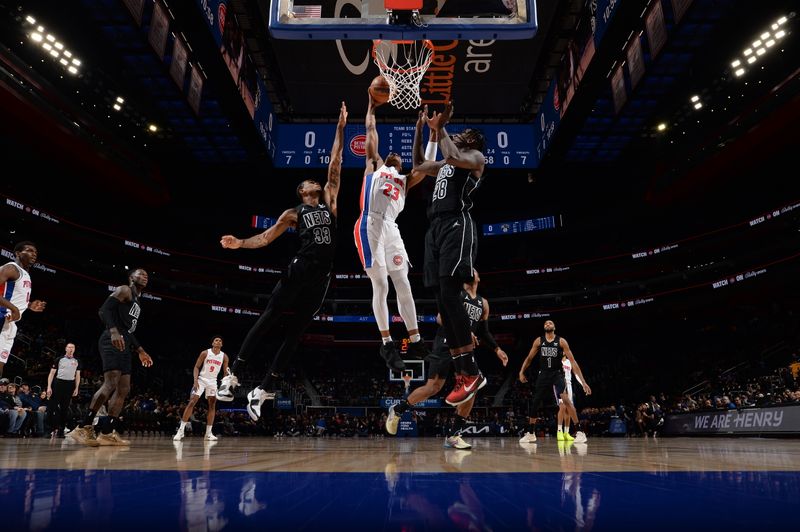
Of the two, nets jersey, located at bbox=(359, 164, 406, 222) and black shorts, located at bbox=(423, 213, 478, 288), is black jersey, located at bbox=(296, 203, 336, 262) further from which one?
black shorts, located at bbox=(423, 213, 478, 288)

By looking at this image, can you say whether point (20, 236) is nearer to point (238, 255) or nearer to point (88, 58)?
point (88, 58)

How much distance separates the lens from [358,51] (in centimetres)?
1438

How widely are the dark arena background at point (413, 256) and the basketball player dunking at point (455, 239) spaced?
28cm

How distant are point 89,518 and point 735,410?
14839mm

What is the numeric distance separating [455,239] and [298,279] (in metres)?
1.46

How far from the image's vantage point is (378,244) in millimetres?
5344

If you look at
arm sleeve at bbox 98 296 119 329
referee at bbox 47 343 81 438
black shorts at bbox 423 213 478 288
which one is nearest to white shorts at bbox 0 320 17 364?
arm sleeve at bbox 98 296 119 329

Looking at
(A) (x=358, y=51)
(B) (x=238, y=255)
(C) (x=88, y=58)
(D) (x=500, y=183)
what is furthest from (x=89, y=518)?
(B) (x=238, y=255)

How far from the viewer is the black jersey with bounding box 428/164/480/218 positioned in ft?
15.7

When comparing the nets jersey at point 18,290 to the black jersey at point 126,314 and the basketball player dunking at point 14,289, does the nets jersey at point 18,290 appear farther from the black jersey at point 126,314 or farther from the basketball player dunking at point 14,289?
the black jersey at point 126,314

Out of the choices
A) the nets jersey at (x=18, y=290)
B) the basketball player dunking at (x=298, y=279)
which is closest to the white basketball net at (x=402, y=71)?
the basketball player dunking at (x=298, y=279)

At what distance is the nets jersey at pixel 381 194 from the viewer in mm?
5418

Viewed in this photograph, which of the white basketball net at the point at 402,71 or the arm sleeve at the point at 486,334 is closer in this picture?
the arm sleeve at the point at 486,334

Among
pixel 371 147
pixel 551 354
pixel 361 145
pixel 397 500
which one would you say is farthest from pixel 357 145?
pixel 397 500
